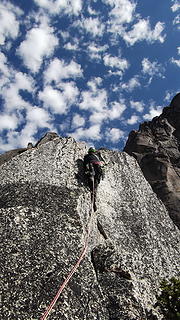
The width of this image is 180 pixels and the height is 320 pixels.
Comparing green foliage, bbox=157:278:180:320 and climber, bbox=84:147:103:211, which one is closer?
green foliage, bbox=157:278:180:320

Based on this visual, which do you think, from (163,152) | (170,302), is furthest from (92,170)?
(163,152)

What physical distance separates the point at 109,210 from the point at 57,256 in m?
6.81

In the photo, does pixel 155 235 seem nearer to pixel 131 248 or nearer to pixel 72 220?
pixel 131 248

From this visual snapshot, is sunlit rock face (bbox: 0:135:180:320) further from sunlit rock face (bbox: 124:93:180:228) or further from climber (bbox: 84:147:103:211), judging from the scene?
sunlit rock face (bbox: 124:93:180:228)

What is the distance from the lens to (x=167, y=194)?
A: 96.5 ft

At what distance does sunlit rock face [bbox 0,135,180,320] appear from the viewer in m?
10.1

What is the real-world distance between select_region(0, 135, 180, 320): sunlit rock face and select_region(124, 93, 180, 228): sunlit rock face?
7.89 meters

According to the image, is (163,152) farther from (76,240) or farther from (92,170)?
(76,240)

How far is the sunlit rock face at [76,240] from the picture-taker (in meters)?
10.1

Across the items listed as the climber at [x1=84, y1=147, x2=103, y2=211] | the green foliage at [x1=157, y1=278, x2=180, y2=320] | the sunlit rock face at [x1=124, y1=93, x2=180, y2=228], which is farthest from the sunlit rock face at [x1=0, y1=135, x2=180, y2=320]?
the sunlit rock face at [x1=124, y1=93, x2=180, y2=228]

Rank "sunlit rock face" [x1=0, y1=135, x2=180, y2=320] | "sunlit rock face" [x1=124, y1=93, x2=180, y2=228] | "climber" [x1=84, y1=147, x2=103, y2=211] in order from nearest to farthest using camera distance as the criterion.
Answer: "sunlit rock face" [x1=0, y1=135, x2=180, y2=320]
"climber" [x1=84, y1=147, x2=103, y2=211]
"sunlit rock face" [x1=124, y1=93, x2=180, y2=228]

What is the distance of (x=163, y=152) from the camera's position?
37438 millimetres

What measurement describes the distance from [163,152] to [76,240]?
2685 cm

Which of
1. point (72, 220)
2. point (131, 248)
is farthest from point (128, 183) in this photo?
point (72, 220)
